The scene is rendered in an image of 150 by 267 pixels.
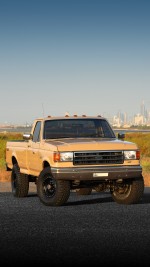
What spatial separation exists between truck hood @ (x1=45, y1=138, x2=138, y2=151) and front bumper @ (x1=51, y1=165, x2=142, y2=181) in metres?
0.42

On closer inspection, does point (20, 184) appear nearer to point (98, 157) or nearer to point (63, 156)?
point (63, 156)

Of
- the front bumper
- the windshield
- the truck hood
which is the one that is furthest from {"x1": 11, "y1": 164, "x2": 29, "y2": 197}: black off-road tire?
the front bumper

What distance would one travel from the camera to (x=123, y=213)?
13156mm

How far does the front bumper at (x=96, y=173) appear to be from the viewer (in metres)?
13.8

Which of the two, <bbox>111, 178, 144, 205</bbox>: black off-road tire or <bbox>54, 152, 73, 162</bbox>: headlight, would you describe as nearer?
<bbox>54, 152, 73, 162</bbox>: headlight

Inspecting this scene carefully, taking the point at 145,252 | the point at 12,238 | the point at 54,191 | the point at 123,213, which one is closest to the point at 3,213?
the point at 54,191

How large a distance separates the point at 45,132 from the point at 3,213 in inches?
107

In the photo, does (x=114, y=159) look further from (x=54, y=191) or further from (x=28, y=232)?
(x=28, y=232)

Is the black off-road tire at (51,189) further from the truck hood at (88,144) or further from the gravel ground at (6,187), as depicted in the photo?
the gravel ground at (6,187)

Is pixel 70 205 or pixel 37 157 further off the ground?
pixel 37 157

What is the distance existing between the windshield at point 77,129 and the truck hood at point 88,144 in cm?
42

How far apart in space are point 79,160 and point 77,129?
1495mm

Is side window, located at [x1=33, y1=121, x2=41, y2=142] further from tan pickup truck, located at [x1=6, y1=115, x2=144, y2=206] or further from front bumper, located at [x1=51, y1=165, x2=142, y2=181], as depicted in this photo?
front bumper, located at [x1=51, y1=165, x2=142, y2=181]

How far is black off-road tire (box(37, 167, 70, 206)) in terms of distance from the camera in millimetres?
13930
